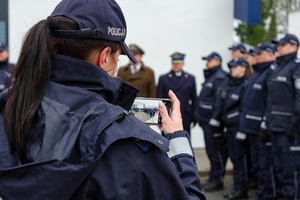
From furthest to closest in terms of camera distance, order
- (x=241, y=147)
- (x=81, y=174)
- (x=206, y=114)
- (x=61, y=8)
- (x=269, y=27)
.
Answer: (x=269, y=27) < (x=206, y=114) < (x=241, y=147) < (x=61, y=8) < (x=81, y=174)

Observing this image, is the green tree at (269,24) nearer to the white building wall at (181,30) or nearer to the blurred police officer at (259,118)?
Answer: the white building wall at (181,30)

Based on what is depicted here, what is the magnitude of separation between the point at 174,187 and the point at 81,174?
294mm

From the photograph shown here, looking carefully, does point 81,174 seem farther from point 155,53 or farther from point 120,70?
point 155,53

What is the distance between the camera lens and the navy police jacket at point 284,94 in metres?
5.53

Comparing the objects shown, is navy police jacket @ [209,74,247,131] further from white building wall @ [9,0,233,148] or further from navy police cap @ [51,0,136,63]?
navy police cap @ [51,0,136,63]

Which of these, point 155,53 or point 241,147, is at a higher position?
point 155,53

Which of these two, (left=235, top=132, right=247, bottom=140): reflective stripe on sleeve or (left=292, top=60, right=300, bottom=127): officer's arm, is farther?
(left=235, top=132, right=247, bottom=140): reflective stripe on sleeve

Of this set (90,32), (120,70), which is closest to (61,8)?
(90,32)

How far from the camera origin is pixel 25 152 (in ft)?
4.75

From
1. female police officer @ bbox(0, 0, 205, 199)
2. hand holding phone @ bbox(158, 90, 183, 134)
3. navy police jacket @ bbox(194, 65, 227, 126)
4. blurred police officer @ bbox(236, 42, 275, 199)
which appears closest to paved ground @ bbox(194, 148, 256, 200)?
blurred police officer @ bbox(236, 42, 275, 199)

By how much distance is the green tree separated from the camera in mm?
28953

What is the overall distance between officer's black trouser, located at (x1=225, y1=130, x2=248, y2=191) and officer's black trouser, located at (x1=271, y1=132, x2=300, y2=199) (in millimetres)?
1045

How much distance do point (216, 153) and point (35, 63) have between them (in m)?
6.17

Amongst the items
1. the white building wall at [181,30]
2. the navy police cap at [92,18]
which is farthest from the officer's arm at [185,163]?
the white building wall at [181,30]
